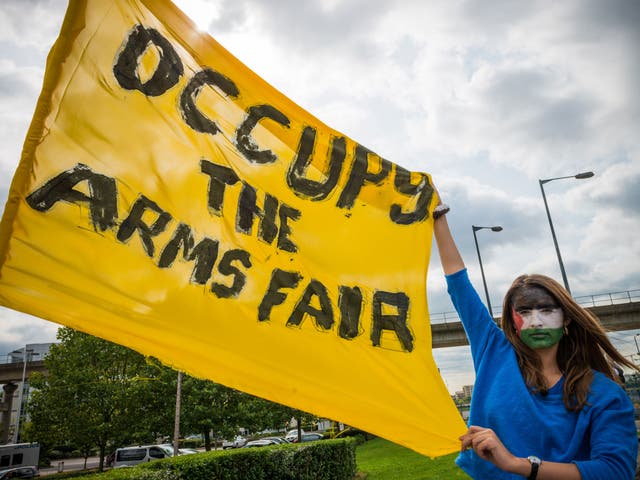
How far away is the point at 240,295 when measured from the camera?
8.67 feet

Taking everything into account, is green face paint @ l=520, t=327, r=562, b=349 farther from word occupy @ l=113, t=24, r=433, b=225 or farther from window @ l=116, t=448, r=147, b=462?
window @ l=116, t=448, r=147, b=462

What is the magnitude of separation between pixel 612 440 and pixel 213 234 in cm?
220

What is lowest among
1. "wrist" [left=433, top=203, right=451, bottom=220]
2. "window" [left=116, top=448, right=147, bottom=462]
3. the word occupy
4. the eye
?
"window" [left=116, top=448, right=147, bottom=462]

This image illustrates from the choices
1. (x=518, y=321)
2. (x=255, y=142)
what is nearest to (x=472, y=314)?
(x=518, y=321)

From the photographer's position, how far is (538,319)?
241cm

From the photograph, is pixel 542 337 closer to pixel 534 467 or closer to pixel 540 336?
pixel 540 336

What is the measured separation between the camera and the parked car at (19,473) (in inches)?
1035

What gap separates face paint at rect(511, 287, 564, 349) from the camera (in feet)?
7.83

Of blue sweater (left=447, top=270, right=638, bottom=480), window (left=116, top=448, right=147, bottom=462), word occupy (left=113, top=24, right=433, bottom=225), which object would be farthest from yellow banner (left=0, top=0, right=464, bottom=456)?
window (left=116, top=448, right=147, bottom=462)

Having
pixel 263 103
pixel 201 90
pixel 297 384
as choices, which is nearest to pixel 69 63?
pixel 201 90

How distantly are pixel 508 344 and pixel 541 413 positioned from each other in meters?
0.44

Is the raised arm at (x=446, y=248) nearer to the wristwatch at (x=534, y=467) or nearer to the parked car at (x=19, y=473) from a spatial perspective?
the wristwatch at (x=534, y=467)

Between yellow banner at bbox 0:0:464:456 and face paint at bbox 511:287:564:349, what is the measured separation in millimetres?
607

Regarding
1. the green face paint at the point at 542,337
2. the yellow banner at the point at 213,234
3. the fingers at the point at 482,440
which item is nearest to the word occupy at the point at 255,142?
the yellow banner at the point at 213,234
